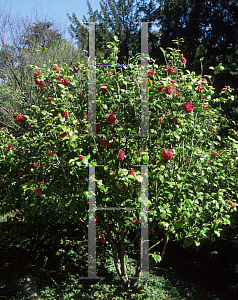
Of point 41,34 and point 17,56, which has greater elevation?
point 41,34

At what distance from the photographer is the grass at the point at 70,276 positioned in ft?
11.2

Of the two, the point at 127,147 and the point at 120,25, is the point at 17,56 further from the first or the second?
the point at 120,25

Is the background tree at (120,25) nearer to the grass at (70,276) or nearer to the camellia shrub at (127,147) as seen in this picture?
the grass at (70,276)

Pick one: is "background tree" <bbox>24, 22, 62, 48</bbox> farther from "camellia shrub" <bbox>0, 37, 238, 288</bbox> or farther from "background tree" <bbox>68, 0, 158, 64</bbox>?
"camellia shrub" <bbox>0, 37, 238, 288</bbox>

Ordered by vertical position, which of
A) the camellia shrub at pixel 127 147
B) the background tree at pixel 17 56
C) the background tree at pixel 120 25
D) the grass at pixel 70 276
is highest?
the background tree at pixel 120 25

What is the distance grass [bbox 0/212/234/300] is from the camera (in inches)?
135

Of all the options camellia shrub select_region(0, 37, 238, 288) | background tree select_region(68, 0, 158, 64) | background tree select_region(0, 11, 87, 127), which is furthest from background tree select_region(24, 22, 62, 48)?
camellia shrub select_region(0, 37, 238, 288)

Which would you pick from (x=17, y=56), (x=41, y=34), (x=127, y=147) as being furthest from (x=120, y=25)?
(x=127, y=147)

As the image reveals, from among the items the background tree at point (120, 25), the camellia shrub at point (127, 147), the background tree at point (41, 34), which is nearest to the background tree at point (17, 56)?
the background tree at point (41, 34)

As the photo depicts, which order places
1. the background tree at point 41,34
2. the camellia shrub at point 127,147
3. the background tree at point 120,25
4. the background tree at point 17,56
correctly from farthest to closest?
the background tree at point 120,25
the background tree at point 41,34
the background tree at point 17,56
the camellia shrub at point 127,147

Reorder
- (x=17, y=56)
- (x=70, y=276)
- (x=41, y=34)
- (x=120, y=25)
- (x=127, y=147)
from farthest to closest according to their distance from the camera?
1. (x=120, y=25)
2. (x=41, y=34)
3. (x=17, y=56)
4. (x=70, y=276)
5. (x=127, y=147)

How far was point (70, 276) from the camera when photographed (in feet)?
13.0

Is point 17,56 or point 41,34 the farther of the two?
point 41,34

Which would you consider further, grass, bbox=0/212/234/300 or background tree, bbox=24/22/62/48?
background tree, bbox=24/22/62/48
